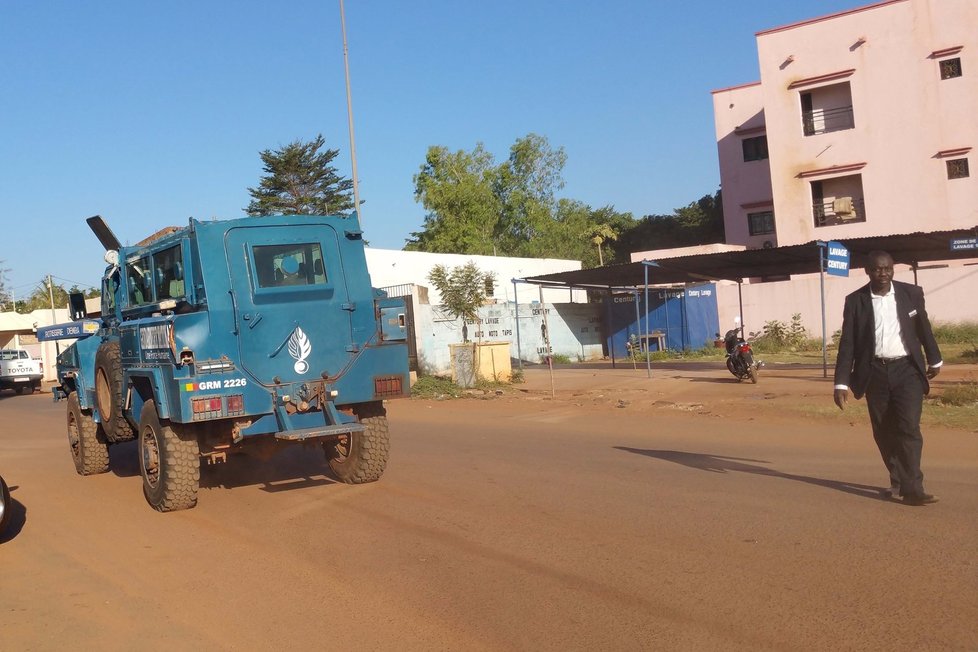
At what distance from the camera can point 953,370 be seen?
1856 cm

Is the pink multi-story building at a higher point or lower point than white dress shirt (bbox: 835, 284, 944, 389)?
higher

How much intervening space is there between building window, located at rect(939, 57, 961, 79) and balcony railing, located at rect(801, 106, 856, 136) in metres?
3.67

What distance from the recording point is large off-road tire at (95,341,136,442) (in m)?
9.15

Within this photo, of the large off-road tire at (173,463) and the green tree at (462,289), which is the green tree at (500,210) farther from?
the large off-road tire at (173,463)

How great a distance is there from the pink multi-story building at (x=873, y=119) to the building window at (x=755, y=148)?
407cm

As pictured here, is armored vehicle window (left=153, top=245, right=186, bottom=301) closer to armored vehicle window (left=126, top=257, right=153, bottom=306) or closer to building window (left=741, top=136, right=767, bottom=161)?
armored vehicle window (left=126, top=257, right=153, bottom=306)

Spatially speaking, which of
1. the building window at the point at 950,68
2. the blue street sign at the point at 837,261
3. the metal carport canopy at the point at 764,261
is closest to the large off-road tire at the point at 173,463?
the blue street sign at the point at 837,261

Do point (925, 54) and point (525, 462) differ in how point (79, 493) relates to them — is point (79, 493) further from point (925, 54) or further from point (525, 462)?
point (925, 54)

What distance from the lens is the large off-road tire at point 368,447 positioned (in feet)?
28.8

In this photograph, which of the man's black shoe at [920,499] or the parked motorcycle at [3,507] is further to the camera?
the parked motorcycle at [3,507]

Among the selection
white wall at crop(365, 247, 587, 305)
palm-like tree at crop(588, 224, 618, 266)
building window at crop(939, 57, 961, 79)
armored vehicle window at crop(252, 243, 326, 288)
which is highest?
building window at crop(939, 57, 961, 79)

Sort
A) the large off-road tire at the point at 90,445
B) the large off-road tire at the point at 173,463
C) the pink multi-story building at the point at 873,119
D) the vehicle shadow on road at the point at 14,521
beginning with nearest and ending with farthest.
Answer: the vehicle shadow on road at the point at 14,521 → the large off-road tire at the point at 173,463 → the large off-road tire at the point at 90,445 → the pink multi-story building at the point at 873,119

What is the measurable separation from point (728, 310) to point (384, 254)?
14008 millimetres

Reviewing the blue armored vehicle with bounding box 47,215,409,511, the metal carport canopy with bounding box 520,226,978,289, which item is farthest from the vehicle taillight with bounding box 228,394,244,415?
the metal carport canopy with bounding box 520,226,978,289
